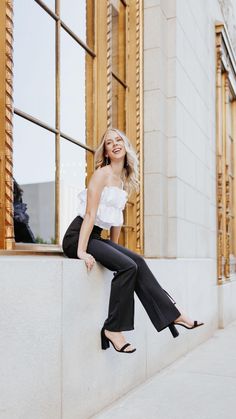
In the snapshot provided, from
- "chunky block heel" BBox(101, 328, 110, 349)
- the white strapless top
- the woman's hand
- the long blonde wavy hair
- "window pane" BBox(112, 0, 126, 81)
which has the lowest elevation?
"chunky block heel" BBox(101, 328, 110, 349)

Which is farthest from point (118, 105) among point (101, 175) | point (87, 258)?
point (87, 258)

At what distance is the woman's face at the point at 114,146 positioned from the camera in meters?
3.58

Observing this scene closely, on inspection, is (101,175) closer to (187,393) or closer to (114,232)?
(114,232)

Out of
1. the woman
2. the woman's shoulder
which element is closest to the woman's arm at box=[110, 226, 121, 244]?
the woman

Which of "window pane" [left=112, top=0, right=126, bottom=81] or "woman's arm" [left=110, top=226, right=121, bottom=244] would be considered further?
"window pane" [left=112, top=0, right=126, bottom=81]

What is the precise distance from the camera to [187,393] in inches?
152

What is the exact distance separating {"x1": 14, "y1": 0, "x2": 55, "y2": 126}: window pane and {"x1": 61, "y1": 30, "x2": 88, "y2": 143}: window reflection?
11 cm

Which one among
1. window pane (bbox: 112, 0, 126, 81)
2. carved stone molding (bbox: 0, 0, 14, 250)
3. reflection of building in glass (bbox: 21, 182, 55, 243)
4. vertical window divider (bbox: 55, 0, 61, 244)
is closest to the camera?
carved stone molding (bbox: 0, 0, 14, 250)

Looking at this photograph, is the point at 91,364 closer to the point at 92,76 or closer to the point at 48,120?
the point at 48,120

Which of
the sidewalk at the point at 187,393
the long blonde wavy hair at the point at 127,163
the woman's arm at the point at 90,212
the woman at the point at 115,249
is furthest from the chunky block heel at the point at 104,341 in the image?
the long blonde wavy hair at the point at 127,163

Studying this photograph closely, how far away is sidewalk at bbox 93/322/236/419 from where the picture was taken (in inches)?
133

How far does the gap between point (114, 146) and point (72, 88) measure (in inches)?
35.6

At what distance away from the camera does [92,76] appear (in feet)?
14.5

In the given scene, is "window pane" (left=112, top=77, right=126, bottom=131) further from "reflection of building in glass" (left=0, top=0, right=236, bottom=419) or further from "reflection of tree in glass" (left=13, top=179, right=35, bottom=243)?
"reflection of tree in glass" (left=13, top=179, right=35, bottom=243)
